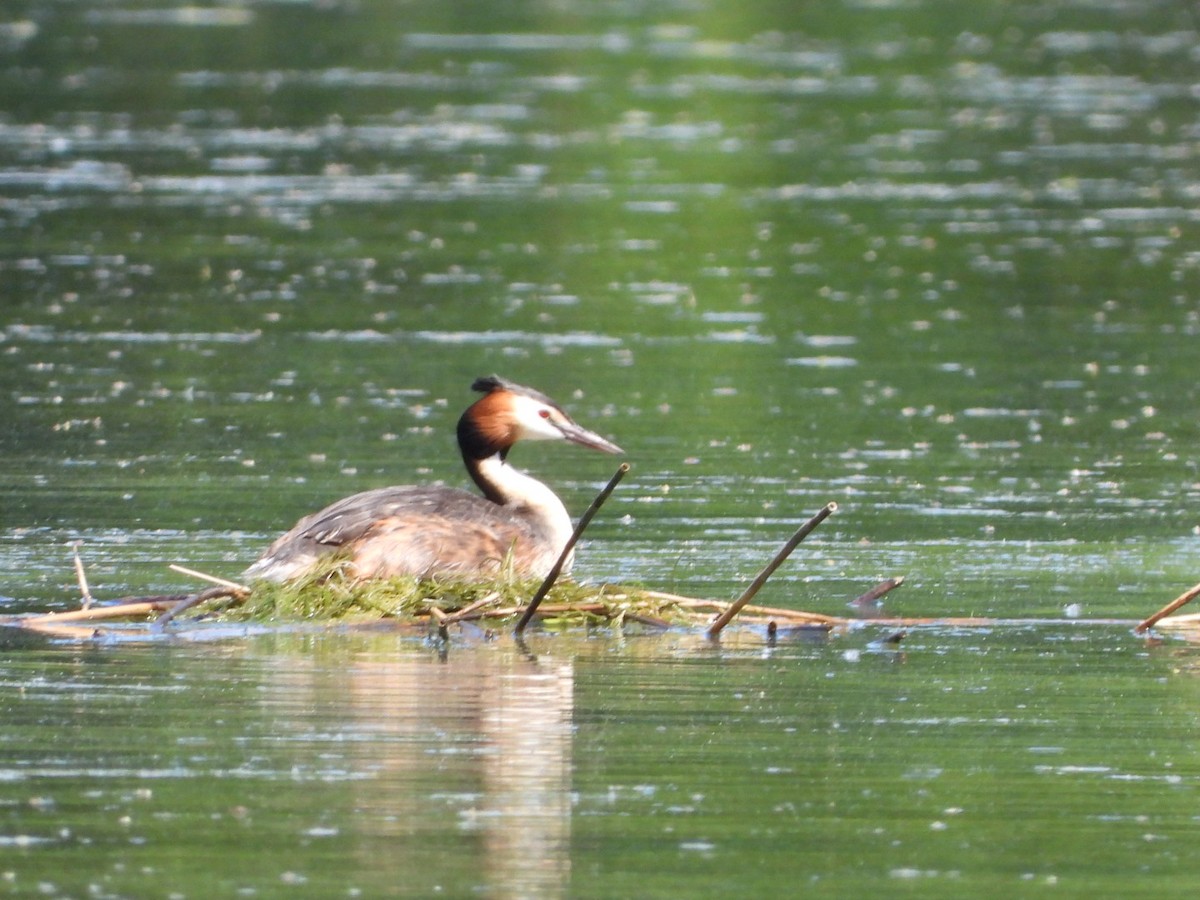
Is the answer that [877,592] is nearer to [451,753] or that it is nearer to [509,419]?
[509,419]

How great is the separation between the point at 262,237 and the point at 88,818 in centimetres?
1847

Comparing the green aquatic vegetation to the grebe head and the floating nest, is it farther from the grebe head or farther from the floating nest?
the grebe head

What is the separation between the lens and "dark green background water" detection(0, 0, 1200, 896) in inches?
336

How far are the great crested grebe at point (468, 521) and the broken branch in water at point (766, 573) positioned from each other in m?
1.37

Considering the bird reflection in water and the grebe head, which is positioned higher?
the grebe head

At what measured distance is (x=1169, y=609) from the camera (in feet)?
37.0

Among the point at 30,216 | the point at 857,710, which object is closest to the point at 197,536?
the point at 857,710

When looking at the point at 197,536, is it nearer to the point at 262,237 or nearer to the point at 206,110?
the point at 262,237

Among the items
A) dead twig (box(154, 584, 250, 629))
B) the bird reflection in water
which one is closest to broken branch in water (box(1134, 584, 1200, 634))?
the bird reflection in water

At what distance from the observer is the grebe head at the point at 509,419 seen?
43.5ft

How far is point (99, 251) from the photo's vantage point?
83.6 ft

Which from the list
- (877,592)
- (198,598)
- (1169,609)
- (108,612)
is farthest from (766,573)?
(108,612)

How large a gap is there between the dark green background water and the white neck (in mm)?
259

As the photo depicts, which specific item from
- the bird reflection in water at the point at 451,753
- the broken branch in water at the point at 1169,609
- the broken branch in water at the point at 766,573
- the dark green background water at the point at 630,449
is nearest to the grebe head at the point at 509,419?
the dark green background water at the point at 630,449
